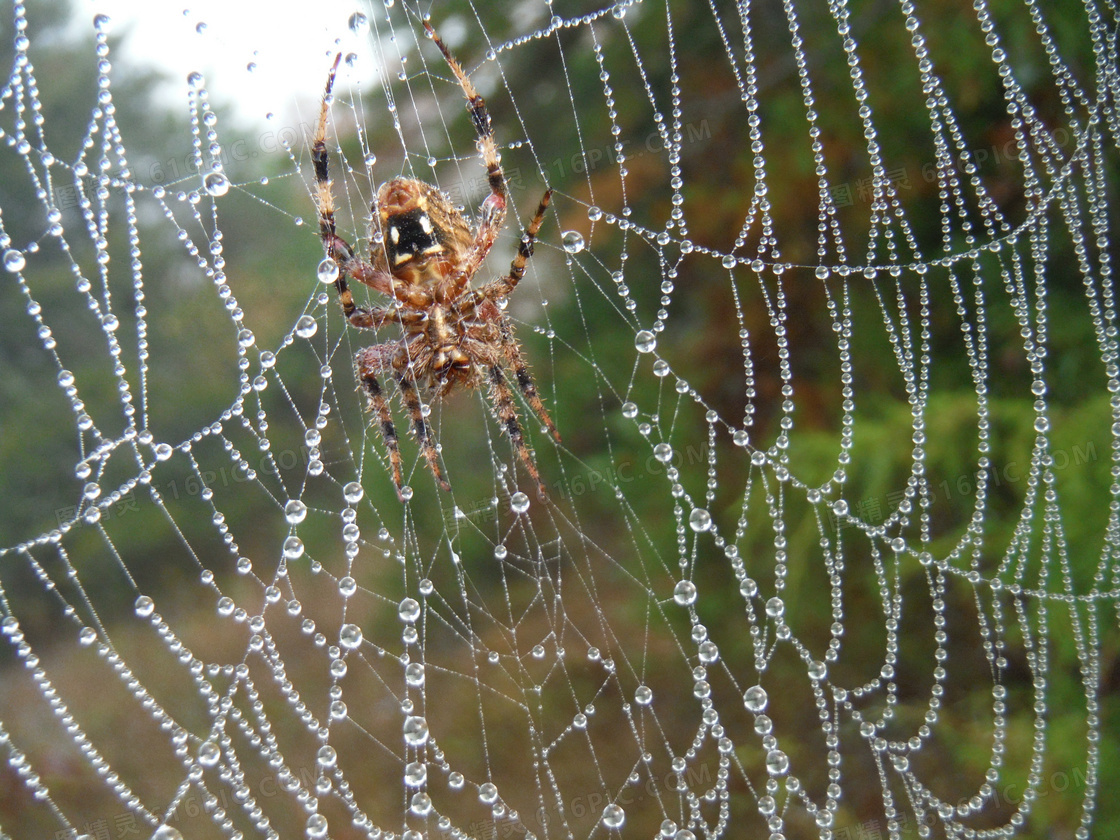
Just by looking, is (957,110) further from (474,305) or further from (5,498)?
(5,498)

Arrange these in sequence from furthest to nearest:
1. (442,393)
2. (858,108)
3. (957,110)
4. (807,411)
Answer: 1. (807,411)
2. (858,108)
3. (957,110)
4. (442,393)

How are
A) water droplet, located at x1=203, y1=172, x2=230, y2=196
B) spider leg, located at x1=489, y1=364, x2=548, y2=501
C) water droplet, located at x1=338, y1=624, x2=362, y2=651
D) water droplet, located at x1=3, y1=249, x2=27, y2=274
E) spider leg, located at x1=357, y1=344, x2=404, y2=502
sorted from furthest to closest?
spider leg, located at x1=489, y1=364, x2=548, y2=501 < spider leg, located at x1=357, y1=344, x2=404, y2=502 < water droplet, located at x1=338, y1=624, x2=362, y2=651 < water droplet, located at x1=203, y1=172, x2=230, y2=196 < water droplet, located at x1=3, y1=249, x2=27, y2=274

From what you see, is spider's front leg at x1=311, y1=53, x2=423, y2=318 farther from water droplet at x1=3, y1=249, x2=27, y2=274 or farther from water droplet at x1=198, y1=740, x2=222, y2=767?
water droplet at x1=198, y1=740, x2=222, y2=767

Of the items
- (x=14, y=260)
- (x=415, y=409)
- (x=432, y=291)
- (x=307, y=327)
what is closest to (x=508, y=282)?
(x=432, y=291)

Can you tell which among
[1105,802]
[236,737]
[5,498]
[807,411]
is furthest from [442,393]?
[5,498]

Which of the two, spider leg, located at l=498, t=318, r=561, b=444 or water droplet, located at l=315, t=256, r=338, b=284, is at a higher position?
water droplet, located at l=315, t=256, r=338, b=284

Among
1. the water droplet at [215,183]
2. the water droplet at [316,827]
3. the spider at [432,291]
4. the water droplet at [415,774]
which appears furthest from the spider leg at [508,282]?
the water droplet at [316,827]

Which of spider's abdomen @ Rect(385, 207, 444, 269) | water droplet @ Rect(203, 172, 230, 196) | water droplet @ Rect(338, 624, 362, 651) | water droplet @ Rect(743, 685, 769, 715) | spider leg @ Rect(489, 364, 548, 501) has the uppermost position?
water droplet @ Rect(203, 172, 230, 196)

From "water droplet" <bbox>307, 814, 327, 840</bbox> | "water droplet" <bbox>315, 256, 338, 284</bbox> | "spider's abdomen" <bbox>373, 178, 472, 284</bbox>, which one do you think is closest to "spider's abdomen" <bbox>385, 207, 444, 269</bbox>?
"spider's abdomen" <bbox>373, 178, 472, 284</bbox>
